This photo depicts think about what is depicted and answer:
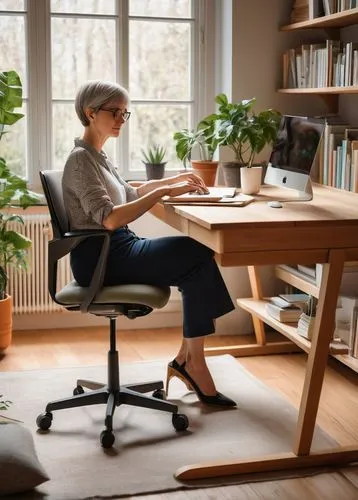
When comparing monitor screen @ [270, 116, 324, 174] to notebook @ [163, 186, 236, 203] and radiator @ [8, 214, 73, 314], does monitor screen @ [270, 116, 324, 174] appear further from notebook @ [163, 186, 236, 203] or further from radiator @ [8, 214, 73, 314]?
radiator @ [8, 214, 73, 314]

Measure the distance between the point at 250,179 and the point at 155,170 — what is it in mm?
742

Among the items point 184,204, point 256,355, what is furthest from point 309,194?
point 256,355

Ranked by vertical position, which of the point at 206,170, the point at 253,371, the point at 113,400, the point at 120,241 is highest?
the point at 206,170

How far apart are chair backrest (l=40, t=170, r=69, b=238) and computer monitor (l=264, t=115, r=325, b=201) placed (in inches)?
37.0

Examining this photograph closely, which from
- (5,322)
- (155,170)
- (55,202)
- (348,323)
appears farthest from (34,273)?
(348,323)

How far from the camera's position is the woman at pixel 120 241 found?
3.19 metres

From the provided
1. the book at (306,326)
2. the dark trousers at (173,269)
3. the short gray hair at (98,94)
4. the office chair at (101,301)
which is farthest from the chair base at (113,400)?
the short gray hair at (98,94)

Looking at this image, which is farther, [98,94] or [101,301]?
[98,94]

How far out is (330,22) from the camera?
13.1 feet

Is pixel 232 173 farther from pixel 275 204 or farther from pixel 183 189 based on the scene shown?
pixel 275 204

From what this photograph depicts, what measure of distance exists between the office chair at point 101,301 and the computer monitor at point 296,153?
0.71 m

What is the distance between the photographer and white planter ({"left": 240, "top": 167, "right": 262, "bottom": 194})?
12.0ft

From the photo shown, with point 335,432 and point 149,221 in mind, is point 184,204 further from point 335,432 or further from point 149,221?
point 149,221

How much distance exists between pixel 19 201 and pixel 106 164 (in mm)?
1035
